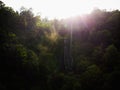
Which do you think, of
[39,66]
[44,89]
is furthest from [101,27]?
[44,89]

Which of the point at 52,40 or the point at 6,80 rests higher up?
the point at 52,40

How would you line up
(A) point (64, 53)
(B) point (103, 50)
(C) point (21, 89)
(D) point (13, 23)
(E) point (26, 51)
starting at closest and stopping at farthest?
(C) point (21, 89), (E) point (26, 51), (B) point (103, 50), (A) point (64, 53), (D) point (13, 23)

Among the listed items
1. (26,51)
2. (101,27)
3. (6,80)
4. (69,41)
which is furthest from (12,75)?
(101,27)

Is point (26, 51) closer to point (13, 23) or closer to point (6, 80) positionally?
point (6, 80)

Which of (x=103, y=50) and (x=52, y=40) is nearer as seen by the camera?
(x=103, y=50)

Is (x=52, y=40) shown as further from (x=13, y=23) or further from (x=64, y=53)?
(x=13, y=23)

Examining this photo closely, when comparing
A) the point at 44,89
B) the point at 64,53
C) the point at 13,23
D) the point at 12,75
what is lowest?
the point at 44,89

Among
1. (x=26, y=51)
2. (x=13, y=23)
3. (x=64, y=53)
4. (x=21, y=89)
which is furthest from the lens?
(x=13, y=23)
